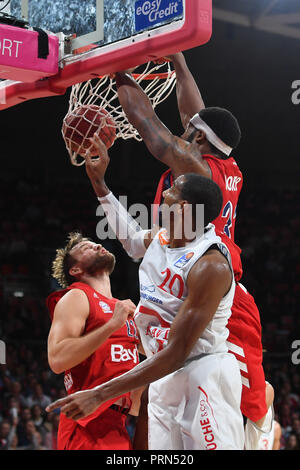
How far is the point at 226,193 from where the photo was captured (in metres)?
3.23

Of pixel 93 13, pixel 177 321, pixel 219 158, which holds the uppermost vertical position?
pixel 93 13

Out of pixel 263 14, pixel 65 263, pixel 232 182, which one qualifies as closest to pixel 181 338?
pixel 232 182

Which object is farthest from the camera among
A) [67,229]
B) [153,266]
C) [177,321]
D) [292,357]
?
[67,229]

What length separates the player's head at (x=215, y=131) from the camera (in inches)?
125

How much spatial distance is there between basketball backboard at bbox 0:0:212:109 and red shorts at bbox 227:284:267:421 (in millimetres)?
1162

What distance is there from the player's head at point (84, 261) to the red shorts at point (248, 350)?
924 millimetres

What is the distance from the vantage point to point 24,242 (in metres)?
11.3

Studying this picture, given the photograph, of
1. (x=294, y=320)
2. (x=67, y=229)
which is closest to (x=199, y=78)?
(x=67, y=229)

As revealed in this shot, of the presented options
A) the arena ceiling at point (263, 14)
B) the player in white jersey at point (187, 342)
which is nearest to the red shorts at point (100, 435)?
the player in white jersey at point (187, 342)

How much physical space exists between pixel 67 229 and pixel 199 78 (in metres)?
3.58

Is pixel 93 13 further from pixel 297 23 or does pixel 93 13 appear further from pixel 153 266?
pixel 297 23

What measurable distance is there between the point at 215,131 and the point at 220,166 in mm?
168

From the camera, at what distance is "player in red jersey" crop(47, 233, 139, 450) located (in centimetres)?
328

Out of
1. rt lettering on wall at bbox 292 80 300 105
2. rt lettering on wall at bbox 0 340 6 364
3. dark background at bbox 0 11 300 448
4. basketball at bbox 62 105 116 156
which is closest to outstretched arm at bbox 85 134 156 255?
basketball at bbox 62 105 116 156
